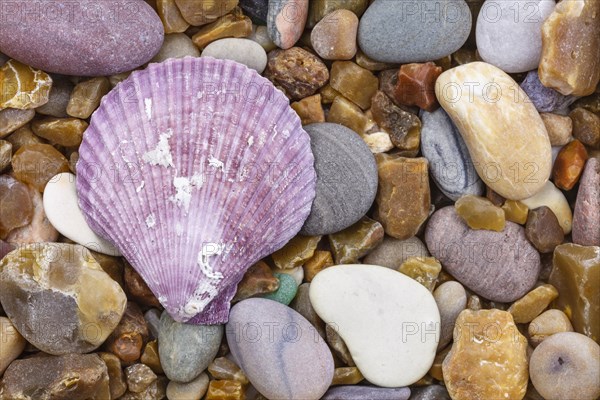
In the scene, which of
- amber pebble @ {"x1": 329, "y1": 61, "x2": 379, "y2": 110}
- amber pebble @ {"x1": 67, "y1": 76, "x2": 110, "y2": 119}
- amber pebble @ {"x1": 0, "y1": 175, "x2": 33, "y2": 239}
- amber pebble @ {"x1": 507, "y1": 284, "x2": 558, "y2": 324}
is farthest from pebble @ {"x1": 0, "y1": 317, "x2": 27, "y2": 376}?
amber pebble @ {"x1": 507, "y1": 284, "x2": 558, "y2": 324}

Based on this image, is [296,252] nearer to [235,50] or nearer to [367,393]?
[367,393]

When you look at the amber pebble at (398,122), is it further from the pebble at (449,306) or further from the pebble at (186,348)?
the pebble at (186,348)

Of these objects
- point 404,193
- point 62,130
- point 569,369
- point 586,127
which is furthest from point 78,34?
point 569,369

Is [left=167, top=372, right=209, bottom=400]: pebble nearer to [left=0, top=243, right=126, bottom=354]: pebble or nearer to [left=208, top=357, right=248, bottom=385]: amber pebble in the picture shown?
[left=208, top=357, right=248, bottom=385]: amber pebble

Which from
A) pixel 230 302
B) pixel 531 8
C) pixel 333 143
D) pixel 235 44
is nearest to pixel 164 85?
pixel 235 44

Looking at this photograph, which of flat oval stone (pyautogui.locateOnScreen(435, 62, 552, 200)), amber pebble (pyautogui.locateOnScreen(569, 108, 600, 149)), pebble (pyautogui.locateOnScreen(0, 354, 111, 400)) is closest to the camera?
pebble (pyautogui.locateOnScreen(0, 354, 111, 400))

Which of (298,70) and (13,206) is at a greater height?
(298,70)

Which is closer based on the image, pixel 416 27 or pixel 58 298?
pixel 58 298
